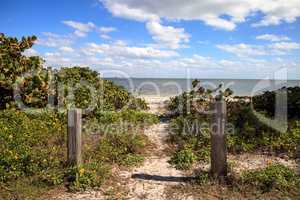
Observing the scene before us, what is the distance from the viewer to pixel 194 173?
25.0 feet

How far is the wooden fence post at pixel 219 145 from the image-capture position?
23.3ft

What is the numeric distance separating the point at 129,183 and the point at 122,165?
40.7 inches

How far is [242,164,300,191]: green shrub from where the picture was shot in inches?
264

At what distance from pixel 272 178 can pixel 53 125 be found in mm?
6223

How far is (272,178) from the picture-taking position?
6.79 m

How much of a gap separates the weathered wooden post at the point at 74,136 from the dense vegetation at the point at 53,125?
0.22 metres

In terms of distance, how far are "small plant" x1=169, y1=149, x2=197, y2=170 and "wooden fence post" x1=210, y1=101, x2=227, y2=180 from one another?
968 mm

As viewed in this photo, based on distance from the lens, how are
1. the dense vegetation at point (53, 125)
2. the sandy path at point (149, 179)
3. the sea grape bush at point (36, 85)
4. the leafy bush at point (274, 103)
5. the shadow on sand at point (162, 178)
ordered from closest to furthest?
the sandy path at point (149, 179)
the dense vegetation at point (53, 125)
the shadow on sand at point (162, 178)
the leafy bush at point (274, 103)
the sea grape bush at point (36, 85)

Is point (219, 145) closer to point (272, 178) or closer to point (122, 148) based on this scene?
point (272, 178)

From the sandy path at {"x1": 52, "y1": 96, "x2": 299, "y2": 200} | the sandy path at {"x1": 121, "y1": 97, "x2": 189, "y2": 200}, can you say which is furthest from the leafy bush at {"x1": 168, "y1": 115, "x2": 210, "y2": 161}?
the sandy path at {"x1": 121, "y1": 97, "x2": 189, "y2": 200}

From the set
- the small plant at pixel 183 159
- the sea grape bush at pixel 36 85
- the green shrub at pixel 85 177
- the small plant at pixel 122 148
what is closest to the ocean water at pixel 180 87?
the sea grape bush at pixel 36 85

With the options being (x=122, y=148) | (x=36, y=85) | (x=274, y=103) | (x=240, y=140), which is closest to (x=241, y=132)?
(x=240, y=140)

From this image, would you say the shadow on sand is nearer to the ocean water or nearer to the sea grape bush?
the sea grape bush

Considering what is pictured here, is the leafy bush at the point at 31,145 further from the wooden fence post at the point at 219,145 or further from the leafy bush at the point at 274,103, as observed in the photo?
the leafy bush at the point at 274,103
